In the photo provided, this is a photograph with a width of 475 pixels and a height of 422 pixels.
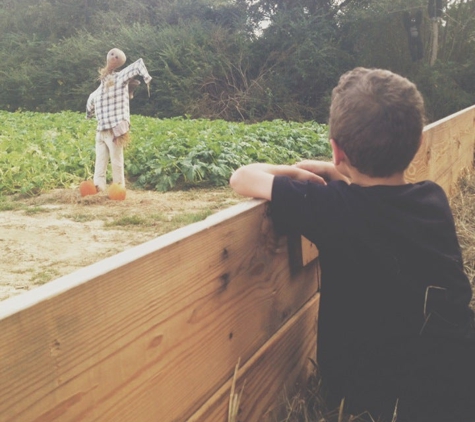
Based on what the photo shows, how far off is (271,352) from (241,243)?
0.43 meters

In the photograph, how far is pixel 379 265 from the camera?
5.36 feet

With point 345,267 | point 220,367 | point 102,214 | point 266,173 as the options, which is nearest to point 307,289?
point 345,267

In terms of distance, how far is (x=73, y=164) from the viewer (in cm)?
860

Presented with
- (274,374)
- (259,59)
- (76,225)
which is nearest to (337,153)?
(274,374)

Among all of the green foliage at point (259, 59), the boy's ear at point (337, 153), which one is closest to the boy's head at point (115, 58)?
the boy's ear at point (337, 153)

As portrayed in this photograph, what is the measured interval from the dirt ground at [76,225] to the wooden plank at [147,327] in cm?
278

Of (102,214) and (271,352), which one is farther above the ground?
(271,352)

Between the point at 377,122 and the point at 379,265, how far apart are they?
1.36ft

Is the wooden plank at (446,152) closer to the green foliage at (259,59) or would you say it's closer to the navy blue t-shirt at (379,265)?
the navy blue t-shirt at (379,265)

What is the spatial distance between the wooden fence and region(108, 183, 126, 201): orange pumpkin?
527 cm

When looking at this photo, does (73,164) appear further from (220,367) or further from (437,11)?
(437,11)

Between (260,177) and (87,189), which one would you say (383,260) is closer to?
(260,177)

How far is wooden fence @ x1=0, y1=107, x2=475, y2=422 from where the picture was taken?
2.84 feet

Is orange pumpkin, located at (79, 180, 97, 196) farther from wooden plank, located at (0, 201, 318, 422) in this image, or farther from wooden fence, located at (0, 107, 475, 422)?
wooden plank, located at (0, 201, 318, 422)
